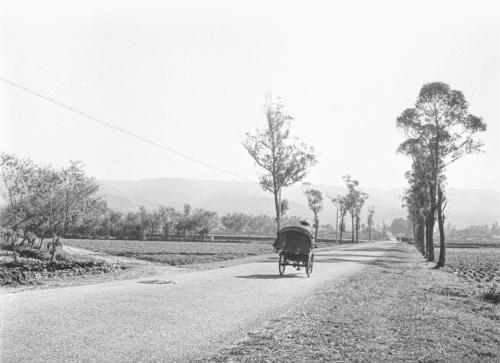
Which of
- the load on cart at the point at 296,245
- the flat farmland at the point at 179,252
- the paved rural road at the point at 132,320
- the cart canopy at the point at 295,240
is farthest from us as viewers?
the flat farmland at the point at 179,252

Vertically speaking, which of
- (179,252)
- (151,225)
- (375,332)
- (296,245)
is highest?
(151,225)

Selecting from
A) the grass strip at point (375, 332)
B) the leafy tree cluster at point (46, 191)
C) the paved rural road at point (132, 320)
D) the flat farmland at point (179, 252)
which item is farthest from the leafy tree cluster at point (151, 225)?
the grass strip at point (375, 332)

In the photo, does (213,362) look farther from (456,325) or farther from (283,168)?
(283,168)

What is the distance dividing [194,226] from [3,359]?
120927mm

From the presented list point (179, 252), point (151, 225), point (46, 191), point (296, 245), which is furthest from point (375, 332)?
point (151, 225)

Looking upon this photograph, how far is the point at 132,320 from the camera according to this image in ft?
32.8

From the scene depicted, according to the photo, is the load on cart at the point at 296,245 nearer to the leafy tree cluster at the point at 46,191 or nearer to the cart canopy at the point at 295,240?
the cart canopy at the point at 295,240

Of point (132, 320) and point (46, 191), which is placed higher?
point (46, 191)

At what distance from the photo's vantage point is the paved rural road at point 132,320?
7.69 meters

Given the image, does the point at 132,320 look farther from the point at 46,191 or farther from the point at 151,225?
the point at 151,225

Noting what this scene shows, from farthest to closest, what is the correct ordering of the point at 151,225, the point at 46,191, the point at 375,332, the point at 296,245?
the point at 151,225 → the point at 46,191 → the point at 296,245 → the point at 375,332

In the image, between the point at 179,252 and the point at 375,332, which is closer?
the point at 375,332

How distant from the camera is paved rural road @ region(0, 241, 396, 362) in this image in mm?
7691

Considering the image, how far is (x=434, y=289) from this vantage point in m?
19.0
